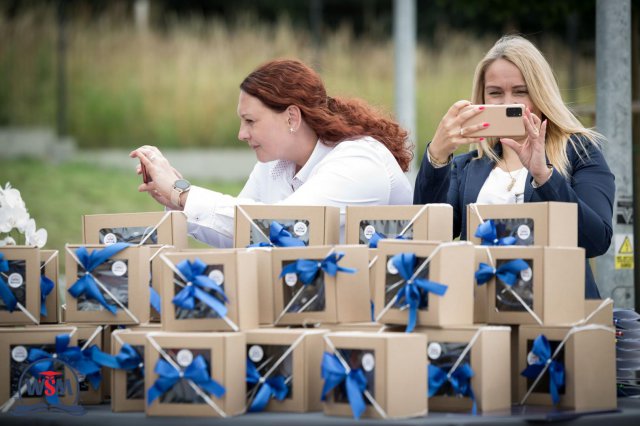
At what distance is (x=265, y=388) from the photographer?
288 cm

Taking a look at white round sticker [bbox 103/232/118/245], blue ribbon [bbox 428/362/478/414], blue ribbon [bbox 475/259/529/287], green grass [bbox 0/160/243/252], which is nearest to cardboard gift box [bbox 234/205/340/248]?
white round sticker [bbox 103/232/118/245]

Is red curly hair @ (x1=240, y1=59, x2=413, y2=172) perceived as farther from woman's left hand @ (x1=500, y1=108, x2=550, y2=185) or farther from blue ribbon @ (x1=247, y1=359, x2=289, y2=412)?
blue ribbon @ (x1=247, y1=359, x2=289, y2=412)

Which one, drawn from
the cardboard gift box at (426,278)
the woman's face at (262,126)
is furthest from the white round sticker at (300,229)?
the woman's face at (262,126)

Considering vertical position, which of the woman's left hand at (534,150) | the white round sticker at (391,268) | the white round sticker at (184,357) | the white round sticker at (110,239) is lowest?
the white round sticker at (184,357)

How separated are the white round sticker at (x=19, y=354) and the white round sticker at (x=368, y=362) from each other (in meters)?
1.11

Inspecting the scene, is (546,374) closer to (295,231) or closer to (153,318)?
(295,231)

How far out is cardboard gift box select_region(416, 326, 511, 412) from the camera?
284 cm

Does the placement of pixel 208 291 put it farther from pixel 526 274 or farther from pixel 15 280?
pixel 526 274

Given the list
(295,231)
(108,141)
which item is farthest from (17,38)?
(295,231)

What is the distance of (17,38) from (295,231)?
10.7 meters

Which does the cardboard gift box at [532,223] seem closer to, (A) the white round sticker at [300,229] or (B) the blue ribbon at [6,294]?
(A) the white round sticker at [300,229]

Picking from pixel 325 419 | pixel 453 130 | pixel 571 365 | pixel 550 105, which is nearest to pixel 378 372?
pixel 325 419

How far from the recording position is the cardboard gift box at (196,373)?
281cm

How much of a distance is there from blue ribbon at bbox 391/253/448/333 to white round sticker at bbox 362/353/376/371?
16cm
